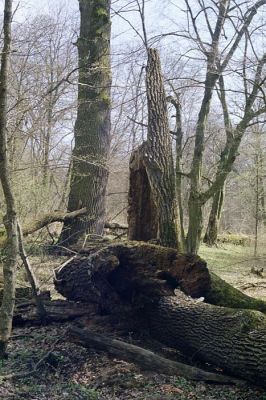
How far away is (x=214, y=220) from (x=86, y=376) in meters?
16.9

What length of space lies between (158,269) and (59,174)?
768 cm

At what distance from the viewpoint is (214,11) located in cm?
1465

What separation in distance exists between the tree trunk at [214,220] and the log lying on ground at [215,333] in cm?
1551

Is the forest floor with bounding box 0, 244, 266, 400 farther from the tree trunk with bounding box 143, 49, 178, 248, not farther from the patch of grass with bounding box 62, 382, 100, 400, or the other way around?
the tree trunk with bounding box 143, 49, 178, 248

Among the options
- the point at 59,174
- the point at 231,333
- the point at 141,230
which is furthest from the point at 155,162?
Result: the point at 59,174

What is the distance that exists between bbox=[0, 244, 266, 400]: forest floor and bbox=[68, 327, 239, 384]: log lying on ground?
0.07 metres

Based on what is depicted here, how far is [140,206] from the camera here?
26.5 ft

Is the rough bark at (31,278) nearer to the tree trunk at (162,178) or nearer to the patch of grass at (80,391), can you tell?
the patch of grass at (80,391)

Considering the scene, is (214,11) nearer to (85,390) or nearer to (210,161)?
(210,161)

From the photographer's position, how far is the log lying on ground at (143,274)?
18.7ft

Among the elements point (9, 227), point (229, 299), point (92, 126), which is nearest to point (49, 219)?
point (92, 126)

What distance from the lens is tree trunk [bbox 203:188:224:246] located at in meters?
21.3

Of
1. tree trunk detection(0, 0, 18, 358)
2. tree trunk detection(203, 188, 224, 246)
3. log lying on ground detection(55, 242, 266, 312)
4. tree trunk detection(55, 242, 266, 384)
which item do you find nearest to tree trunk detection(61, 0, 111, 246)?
tree trunk detection(55, 242, 266, 384)

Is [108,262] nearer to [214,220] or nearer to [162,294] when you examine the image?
[162,294]
